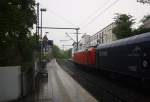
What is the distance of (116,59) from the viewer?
22281 millimetres

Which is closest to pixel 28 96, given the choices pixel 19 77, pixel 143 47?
pixel 19 77

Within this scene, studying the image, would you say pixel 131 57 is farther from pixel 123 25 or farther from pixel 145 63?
pixel 123 25

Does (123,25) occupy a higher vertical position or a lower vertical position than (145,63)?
higher

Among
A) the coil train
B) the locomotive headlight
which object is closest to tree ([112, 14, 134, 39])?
the coil train

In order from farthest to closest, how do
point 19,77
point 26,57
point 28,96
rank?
point 26,57, point 28,96, point 19,77

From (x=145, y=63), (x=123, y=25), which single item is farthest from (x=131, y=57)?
(x=123, y=25)

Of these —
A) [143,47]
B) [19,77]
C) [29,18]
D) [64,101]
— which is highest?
[29,18]

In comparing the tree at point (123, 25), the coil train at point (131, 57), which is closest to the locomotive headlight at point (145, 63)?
the coil train at point (131, 57)

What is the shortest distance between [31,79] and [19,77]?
13.0 ft

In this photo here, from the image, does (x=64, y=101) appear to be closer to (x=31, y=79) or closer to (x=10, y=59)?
(x=31, y=79)

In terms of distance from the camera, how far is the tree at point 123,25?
67.1 metres

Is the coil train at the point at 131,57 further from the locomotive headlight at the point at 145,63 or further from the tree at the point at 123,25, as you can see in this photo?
the tree at the point at 123,25

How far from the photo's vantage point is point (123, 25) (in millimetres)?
68938

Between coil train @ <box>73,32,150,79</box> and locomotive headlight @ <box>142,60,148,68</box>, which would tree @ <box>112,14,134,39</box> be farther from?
locomotive headlight @ <box>142,60,148,68</box>
